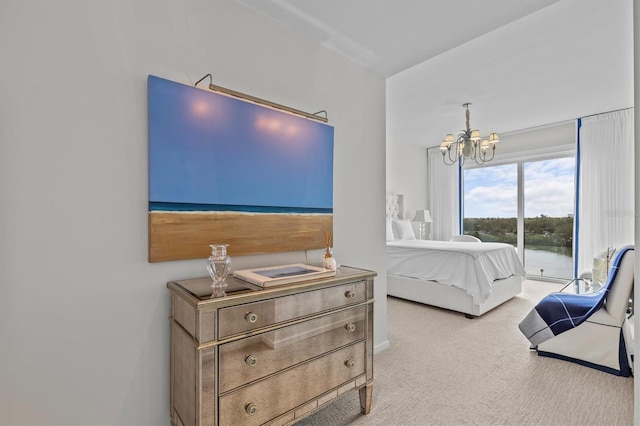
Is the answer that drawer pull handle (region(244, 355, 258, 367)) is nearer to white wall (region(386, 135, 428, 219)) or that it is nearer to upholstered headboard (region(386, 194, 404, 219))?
upholstered headboard (region(386, 194, 404, 219))

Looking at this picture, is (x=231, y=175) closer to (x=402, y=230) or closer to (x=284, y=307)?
(x=284, y=307)

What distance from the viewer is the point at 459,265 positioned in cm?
366

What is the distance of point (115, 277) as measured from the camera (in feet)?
4.84

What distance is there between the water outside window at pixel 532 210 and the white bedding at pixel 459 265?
1.67 m

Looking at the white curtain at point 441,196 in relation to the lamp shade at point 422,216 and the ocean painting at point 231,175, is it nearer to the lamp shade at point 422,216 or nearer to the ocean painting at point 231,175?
the lamp shade at point 422,216

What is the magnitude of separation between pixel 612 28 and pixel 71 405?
4.34 meters

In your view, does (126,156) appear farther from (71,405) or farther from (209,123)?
(71,405)

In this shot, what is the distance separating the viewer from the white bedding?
138 inches

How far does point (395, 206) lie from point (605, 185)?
10.3ft

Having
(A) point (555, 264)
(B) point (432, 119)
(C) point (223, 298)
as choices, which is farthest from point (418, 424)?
(A) point (555, 264)

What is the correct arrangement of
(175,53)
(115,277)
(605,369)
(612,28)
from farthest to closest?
1. (612,28)
2. (605,369)
3. (175,53)
4. (115,277)

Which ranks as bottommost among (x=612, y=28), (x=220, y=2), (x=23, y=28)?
(x=23, y=28)

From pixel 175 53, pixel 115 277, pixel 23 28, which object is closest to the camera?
pixel 23 28

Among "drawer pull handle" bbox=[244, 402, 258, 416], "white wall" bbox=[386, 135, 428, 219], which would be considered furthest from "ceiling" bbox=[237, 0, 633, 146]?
"drawer pull handle" bbox=[244, 402, 258, 416]
